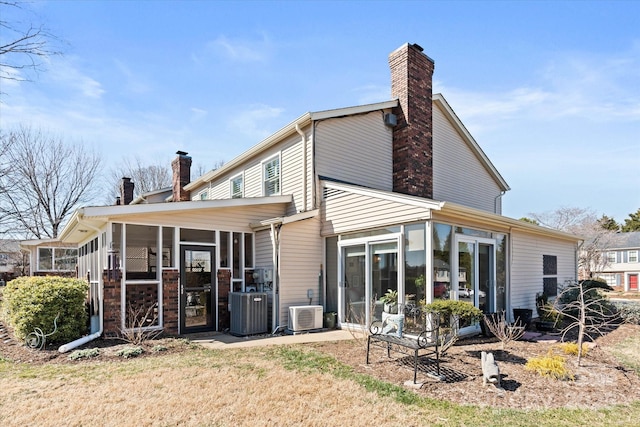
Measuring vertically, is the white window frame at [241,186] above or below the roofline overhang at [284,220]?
above

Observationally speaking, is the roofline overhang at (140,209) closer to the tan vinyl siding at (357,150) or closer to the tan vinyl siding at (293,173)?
the tan vinyl siding at (293,173)

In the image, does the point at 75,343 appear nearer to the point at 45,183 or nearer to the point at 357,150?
the point at 357,150

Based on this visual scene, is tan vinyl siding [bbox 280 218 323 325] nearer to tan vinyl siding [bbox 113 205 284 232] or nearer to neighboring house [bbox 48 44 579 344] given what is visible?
neighboring house [bbox 48 44 579 344]

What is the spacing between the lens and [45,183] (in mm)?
28141

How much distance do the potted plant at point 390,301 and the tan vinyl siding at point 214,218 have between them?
13.1ft

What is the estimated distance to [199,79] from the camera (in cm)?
1179

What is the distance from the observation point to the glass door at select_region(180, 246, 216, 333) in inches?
378

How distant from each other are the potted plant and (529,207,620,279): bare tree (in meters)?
30.8

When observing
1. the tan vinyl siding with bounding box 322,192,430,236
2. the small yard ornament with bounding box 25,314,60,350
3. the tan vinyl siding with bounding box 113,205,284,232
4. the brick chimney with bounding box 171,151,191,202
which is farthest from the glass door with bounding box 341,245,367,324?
the brick chimney with bounding box 171,151,191,202

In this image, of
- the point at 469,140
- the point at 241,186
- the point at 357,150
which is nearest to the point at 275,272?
the point at 357,150

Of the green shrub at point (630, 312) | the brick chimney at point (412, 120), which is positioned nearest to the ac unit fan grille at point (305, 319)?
the brick chimney at point (412, 120)

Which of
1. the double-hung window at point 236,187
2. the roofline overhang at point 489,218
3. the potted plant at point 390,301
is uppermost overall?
the double-hung window at point 236,187

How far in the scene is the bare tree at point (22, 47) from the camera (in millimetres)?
6074

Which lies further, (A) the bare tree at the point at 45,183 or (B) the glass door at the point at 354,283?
(A) the bare tree at the point at 45,183
